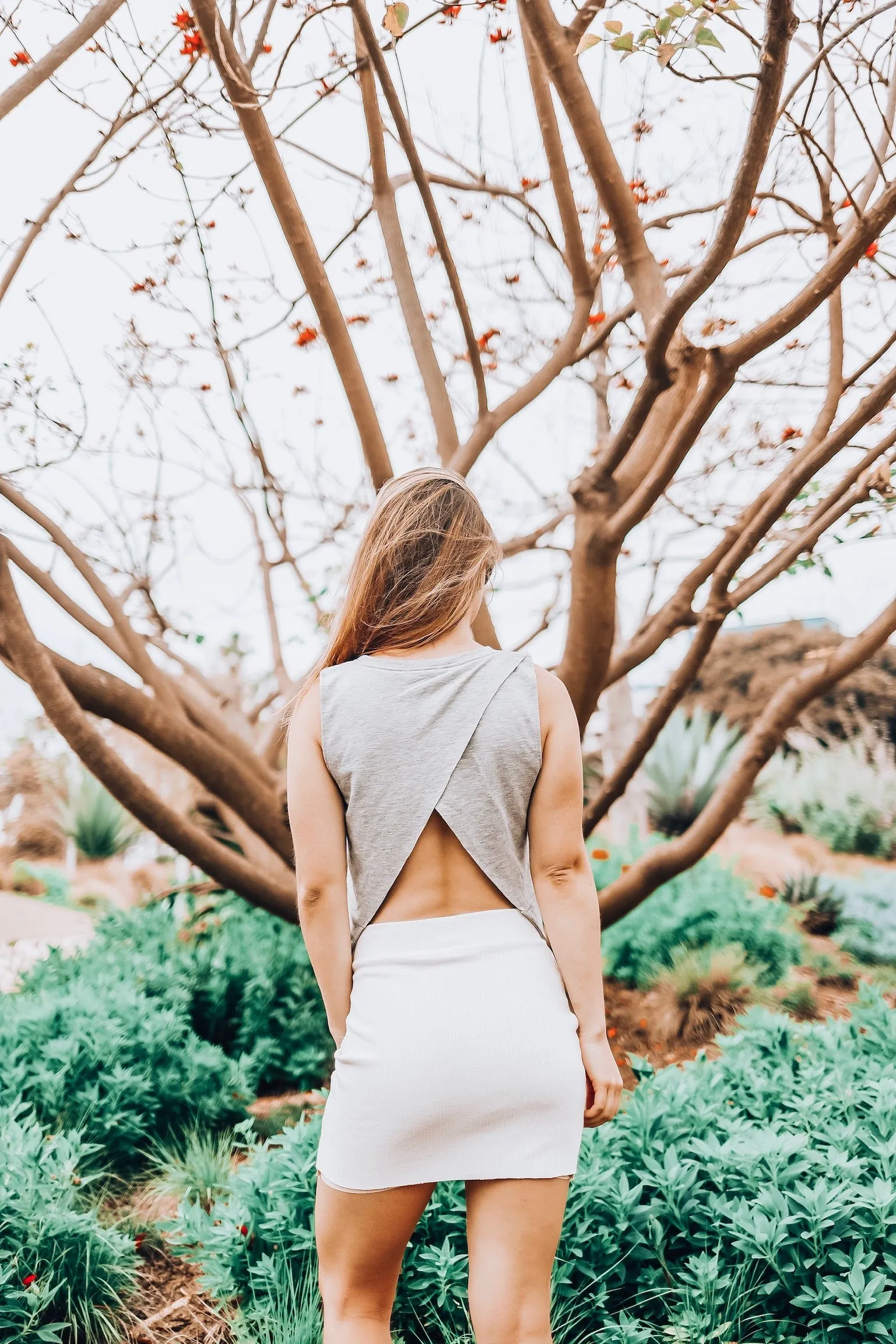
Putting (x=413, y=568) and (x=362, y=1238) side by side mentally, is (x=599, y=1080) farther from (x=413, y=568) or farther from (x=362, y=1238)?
(x=413, y=568)

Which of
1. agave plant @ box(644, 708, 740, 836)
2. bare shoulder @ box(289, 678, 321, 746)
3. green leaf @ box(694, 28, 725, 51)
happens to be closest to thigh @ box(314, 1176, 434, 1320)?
bare shoulder @ box(289, 678, 321, 746)

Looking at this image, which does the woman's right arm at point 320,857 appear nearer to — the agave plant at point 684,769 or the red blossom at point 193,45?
the red blossom at point 193,45

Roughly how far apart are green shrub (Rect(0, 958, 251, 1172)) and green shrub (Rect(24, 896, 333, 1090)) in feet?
0.58

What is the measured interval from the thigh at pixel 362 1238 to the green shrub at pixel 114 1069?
179cm

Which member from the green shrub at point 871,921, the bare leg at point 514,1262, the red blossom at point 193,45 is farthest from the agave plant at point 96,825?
the bare leg at point 514,1262

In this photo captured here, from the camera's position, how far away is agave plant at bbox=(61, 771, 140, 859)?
919 cm

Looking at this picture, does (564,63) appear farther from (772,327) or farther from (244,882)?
(244,882)

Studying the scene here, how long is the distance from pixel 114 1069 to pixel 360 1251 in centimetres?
206

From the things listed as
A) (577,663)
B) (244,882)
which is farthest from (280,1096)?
(577,663)

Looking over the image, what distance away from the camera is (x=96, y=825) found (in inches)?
367

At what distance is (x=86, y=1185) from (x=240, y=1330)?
3.15 feet

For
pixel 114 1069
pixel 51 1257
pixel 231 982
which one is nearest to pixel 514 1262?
pixel 51 1257

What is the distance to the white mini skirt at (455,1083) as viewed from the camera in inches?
51.0

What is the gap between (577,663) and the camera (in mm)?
3428
